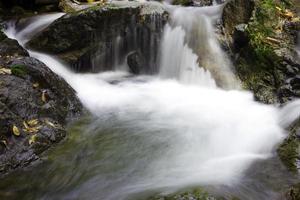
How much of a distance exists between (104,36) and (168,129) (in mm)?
3982

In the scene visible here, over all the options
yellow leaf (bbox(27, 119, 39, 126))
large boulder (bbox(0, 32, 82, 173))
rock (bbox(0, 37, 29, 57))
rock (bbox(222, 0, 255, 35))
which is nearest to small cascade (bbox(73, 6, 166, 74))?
rock (bbox(222, 0, 255, 35))

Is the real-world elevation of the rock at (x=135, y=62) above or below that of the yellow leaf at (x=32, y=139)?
above

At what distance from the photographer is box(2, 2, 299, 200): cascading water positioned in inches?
206

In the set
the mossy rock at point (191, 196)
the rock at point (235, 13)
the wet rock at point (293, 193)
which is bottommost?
the wet rock at point (293, 193)

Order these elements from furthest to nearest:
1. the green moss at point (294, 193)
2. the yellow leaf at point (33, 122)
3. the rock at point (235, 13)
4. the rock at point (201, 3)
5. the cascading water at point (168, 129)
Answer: the rock at point (201, 3) < the rock at point (235, 13) < the yellow leaf at point (33, 122) < the cascading water at point (168, 129) < the green moss at point (294, 193)

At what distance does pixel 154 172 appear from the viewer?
5.47m

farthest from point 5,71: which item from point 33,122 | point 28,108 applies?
point 33,122

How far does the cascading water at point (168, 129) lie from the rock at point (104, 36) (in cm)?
32

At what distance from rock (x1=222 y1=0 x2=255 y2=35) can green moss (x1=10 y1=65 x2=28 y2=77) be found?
5.06 metres

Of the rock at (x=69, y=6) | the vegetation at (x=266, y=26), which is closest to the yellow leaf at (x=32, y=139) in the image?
the vegetation at (x=266, y=26)

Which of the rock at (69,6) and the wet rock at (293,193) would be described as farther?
the rock at (69,6)

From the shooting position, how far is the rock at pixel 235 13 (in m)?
9.66

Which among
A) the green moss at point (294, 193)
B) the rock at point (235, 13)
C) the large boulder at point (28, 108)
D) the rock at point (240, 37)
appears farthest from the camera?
the rock at point (235, 13)

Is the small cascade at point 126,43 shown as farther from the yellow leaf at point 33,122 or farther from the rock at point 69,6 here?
the yellow leaf at point 33,122
